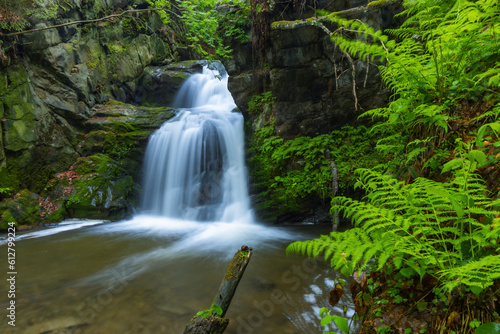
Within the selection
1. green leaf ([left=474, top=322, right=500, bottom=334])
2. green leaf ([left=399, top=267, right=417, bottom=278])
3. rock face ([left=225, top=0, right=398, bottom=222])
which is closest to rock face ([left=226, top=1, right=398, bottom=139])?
rock face ([left=225, top=0, right=398, bottom=222])

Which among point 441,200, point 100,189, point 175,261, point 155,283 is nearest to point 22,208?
point 100,189

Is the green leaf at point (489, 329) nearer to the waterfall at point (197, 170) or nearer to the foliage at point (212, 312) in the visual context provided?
the foliage at point (212, 312)

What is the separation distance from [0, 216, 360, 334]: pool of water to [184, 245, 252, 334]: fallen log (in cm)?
45

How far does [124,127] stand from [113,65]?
5.07 meters

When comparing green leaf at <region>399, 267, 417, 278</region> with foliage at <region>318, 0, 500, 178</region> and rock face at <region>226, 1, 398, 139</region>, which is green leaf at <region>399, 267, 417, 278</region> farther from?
rock face at <region>226, 1, 398, 139</region>

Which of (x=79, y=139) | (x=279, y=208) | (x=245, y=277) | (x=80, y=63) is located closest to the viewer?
(x=245, y=277)

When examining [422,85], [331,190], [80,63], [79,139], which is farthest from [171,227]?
[80,63]

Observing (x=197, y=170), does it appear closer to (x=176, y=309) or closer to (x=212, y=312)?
(x=176, y=309)

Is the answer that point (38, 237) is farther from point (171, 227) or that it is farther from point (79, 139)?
point (79, 139)

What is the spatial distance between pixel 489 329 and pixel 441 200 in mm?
782

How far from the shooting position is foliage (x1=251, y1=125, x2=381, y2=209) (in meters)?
7.09

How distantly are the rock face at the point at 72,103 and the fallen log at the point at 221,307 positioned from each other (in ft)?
22.1

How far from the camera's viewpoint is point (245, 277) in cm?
413

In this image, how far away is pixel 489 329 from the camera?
4.03 ft
